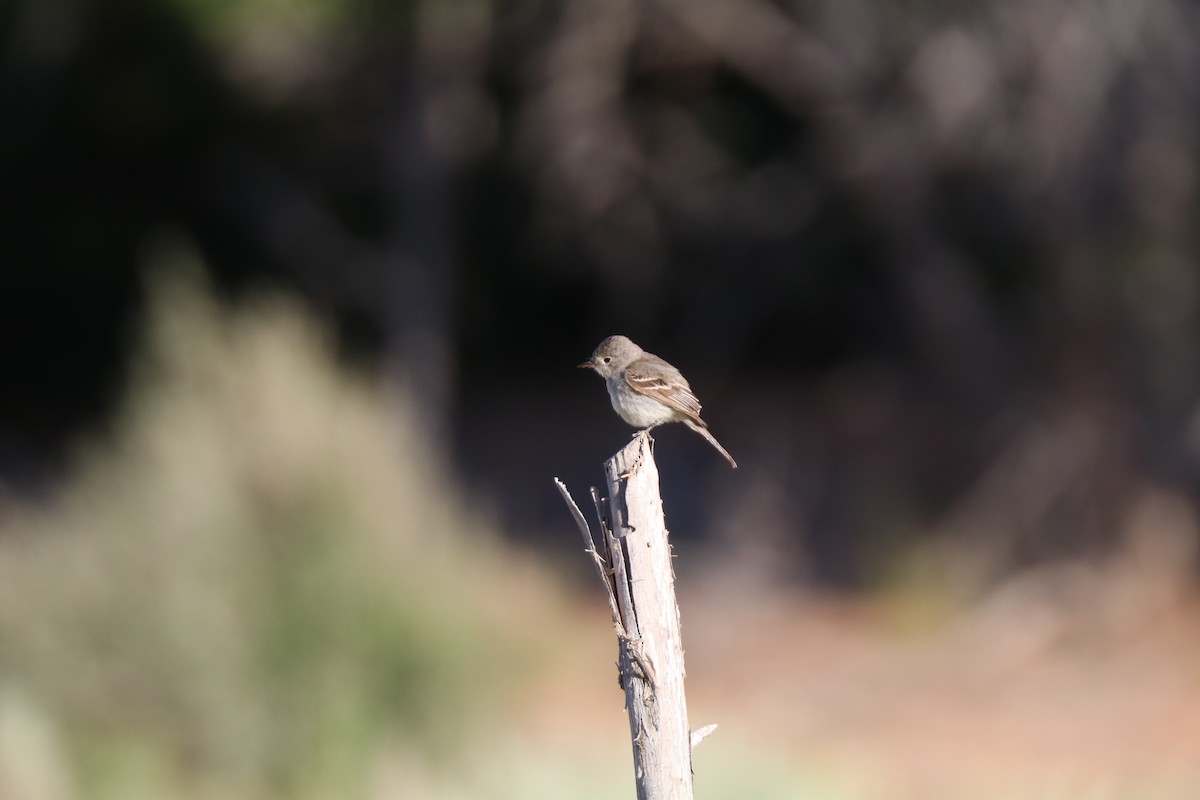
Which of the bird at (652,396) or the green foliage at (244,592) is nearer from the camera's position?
the bird at (652,396)

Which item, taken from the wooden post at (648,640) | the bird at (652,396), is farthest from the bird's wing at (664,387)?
the wooden post at (648,640)

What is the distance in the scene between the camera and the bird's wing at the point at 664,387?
18.0ft

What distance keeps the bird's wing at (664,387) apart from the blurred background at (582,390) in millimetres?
1351

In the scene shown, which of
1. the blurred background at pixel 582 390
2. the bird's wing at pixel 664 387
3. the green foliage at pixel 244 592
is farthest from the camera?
the blurred background at pixel 582 390

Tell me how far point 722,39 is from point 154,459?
608 cm

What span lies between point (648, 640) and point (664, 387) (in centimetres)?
224

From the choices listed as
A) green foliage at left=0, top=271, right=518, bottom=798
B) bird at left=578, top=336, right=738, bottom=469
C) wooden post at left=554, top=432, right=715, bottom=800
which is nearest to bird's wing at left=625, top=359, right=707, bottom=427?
bird at left=578, top=336, right=738, bottom=469

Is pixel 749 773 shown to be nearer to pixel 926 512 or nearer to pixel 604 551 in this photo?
pixel 604 551

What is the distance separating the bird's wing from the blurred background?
135cm

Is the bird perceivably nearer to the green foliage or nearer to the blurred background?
the blurred background

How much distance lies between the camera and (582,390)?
19.5m

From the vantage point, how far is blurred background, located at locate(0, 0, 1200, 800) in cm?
688

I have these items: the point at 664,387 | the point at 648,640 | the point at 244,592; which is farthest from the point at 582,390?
the point at 648,640

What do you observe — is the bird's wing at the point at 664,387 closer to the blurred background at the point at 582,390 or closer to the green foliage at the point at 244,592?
the blurred background at the point at 582,390
